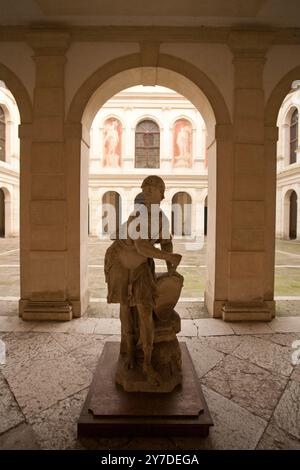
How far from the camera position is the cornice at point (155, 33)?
14.6ft

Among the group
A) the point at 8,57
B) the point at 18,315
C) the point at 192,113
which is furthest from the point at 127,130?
the point at 18,315

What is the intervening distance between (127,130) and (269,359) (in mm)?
20492

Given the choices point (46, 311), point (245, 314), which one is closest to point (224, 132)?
point (245, 314)

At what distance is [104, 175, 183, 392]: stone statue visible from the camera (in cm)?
244

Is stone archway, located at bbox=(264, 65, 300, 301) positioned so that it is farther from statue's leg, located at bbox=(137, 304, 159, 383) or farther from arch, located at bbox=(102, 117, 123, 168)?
arch, located at bbox=(102, 117, 123, 168)

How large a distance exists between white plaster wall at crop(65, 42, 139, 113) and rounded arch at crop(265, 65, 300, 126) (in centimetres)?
229

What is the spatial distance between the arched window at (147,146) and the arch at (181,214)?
3255 millimetres

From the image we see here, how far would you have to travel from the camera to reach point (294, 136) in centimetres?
1856

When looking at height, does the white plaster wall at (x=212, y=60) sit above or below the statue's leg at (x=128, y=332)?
above

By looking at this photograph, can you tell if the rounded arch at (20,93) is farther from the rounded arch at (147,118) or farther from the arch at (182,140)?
the arch at (182,140)

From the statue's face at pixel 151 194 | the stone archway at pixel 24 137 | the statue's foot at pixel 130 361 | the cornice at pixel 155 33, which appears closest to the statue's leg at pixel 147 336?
the statue's foot at pixel 130 361

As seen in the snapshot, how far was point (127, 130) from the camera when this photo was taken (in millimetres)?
21375

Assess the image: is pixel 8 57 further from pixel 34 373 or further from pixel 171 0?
pixel 34 373

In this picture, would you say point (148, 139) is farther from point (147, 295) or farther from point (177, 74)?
point (147, 295)
